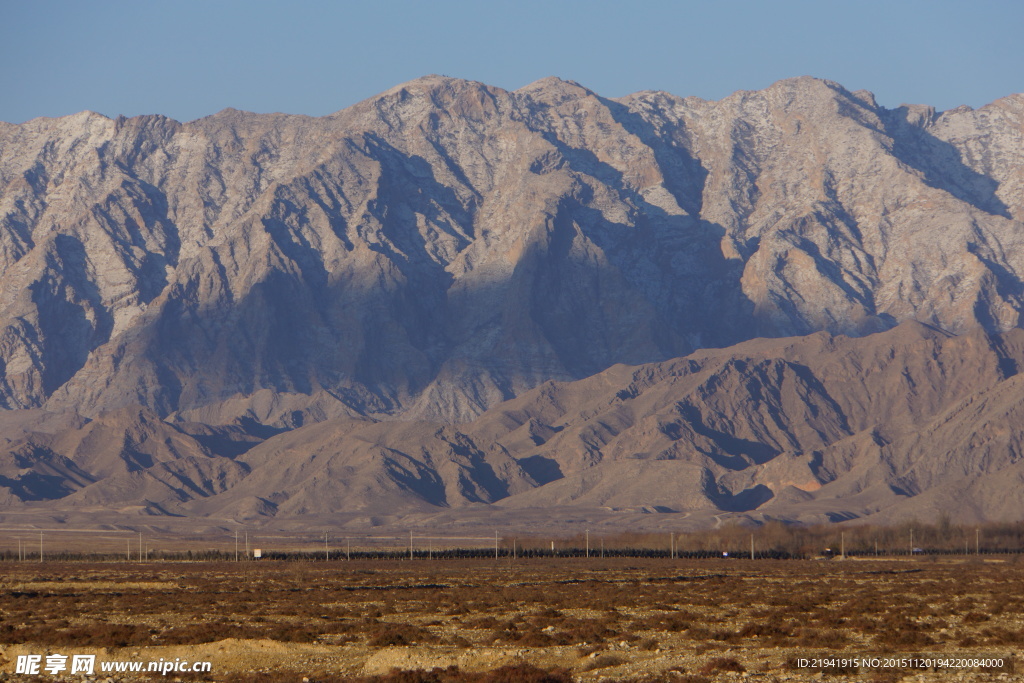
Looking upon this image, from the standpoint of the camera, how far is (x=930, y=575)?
113250mm

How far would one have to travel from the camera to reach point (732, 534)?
645 ft

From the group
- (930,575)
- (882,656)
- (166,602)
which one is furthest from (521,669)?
(930,575)

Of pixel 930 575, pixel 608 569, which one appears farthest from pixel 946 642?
pixel 608 569

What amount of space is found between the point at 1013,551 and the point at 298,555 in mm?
80369

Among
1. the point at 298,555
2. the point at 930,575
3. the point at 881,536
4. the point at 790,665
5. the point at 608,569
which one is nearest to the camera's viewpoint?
the point at 790,665

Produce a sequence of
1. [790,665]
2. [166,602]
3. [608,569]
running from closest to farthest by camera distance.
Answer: [790,665] → [166,602] → [608,569]

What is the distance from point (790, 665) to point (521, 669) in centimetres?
850

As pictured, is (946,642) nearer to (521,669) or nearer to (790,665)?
(790,665)

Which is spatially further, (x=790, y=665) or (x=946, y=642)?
(x=946, y=642)

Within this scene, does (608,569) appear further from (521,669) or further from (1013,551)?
(521,669)

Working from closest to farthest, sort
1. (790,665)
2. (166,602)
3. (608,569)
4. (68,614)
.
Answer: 1. (790,665)
2. (68,614)
3. (166,602)
4. (608,569)

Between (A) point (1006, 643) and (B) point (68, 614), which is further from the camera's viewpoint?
(B) point (68, 614)

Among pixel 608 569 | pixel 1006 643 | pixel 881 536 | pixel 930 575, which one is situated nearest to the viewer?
pixel 1006 643

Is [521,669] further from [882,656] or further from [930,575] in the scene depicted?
[930,575]
